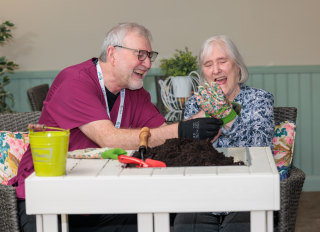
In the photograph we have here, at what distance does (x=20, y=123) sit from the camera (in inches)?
104

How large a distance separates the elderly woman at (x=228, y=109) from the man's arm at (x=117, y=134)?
186 millimetres

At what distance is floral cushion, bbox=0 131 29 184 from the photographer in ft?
7.96

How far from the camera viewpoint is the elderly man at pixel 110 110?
2156mm

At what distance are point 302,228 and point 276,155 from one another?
1308 millimetres

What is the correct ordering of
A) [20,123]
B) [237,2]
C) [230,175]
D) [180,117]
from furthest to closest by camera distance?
1. [237,2]
2. [180,117]
3. [20,123]
4. [230,175]

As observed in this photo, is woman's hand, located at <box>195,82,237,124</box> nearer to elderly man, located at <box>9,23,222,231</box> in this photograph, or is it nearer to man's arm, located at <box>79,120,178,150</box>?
elderly man, located at <box>9,23,222,231</box>

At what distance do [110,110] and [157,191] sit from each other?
944 millimetres

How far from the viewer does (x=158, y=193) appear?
5.13 ft

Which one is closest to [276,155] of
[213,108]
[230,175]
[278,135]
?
[278,135]

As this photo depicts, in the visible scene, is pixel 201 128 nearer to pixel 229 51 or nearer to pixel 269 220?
pixel 269 220

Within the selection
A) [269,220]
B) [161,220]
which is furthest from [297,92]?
[161,220]

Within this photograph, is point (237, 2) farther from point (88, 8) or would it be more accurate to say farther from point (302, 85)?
point (88, 8)

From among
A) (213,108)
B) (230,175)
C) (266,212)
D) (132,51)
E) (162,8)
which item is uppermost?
(162,8)

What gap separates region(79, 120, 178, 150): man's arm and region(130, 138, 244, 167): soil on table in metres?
0.27
